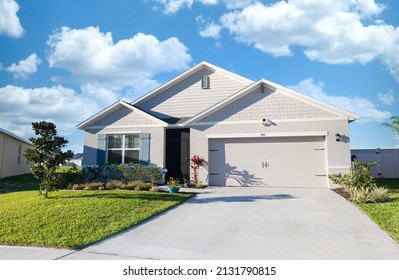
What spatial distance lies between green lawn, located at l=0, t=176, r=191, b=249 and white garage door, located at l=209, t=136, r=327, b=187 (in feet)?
11.5

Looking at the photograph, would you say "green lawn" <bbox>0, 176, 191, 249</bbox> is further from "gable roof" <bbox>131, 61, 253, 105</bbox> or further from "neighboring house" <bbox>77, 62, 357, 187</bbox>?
"gable roof" <bbox>131, 61, 253, 105</bbox>

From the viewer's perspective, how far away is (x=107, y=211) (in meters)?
7.52

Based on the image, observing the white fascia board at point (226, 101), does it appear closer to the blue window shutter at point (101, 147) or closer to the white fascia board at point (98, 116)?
the white fascia board at point (98, 116)

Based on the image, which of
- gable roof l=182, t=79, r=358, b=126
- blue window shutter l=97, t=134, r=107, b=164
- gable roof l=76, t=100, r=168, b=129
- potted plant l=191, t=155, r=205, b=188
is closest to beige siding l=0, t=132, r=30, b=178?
gable roof l=76, t=100, r=168, b=129

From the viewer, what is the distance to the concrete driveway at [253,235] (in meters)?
4.78

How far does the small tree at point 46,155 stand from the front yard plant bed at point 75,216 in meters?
0.61

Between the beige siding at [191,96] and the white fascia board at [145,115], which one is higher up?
the beige siding at [191,96]

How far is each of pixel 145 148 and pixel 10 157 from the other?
12287 millimetres

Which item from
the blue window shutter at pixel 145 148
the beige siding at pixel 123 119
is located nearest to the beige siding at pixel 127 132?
the blue window shutter at pixel 145 148

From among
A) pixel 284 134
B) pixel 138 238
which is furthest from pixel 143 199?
pixel 284 134

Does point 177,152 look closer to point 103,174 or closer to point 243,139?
point 243,139

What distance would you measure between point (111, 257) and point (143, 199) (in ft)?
14.5

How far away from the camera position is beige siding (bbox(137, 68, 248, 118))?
15828 mm

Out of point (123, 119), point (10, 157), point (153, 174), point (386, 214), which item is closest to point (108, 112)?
point (123, 119)
